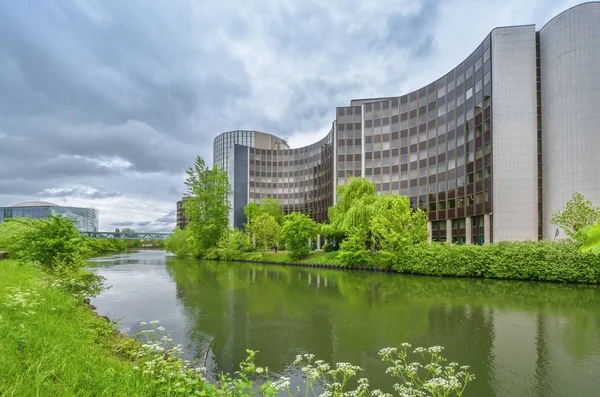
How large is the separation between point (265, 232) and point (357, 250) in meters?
22.3

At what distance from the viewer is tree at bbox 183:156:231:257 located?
210 feet

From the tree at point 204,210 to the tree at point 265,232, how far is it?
8.74 m

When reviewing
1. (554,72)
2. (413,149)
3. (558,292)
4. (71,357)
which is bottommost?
(558,292)

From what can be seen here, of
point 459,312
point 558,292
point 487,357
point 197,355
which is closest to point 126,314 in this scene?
point 197,355

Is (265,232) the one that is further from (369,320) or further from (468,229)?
(369,320)

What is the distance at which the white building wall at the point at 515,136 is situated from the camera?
41.8 metres

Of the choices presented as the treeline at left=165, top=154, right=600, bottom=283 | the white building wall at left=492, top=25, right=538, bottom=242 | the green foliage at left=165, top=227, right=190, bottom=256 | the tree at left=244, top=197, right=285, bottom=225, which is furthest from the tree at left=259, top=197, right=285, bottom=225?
the white building wall at left=492, top=25, right=538, bottom=242

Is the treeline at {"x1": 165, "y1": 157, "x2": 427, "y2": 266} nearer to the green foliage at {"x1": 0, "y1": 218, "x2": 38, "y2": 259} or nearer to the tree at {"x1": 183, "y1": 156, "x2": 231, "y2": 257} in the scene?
the tree at {"x1": 183, "y1": 156, "x2": 231, "y2": 257}

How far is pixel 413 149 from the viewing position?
6200 cm

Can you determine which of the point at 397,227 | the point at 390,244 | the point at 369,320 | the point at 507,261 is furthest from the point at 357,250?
the point at 369,320

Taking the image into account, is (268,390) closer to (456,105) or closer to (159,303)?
(159,303)

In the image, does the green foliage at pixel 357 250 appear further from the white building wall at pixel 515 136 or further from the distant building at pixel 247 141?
the distant building at pixel 247 141

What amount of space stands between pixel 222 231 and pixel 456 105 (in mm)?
48329

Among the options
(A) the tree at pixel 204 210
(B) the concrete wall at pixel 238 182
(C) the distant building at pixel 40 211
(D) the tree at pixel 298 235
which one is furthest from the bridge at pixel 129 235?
(D) the tree at pixel 298 235
